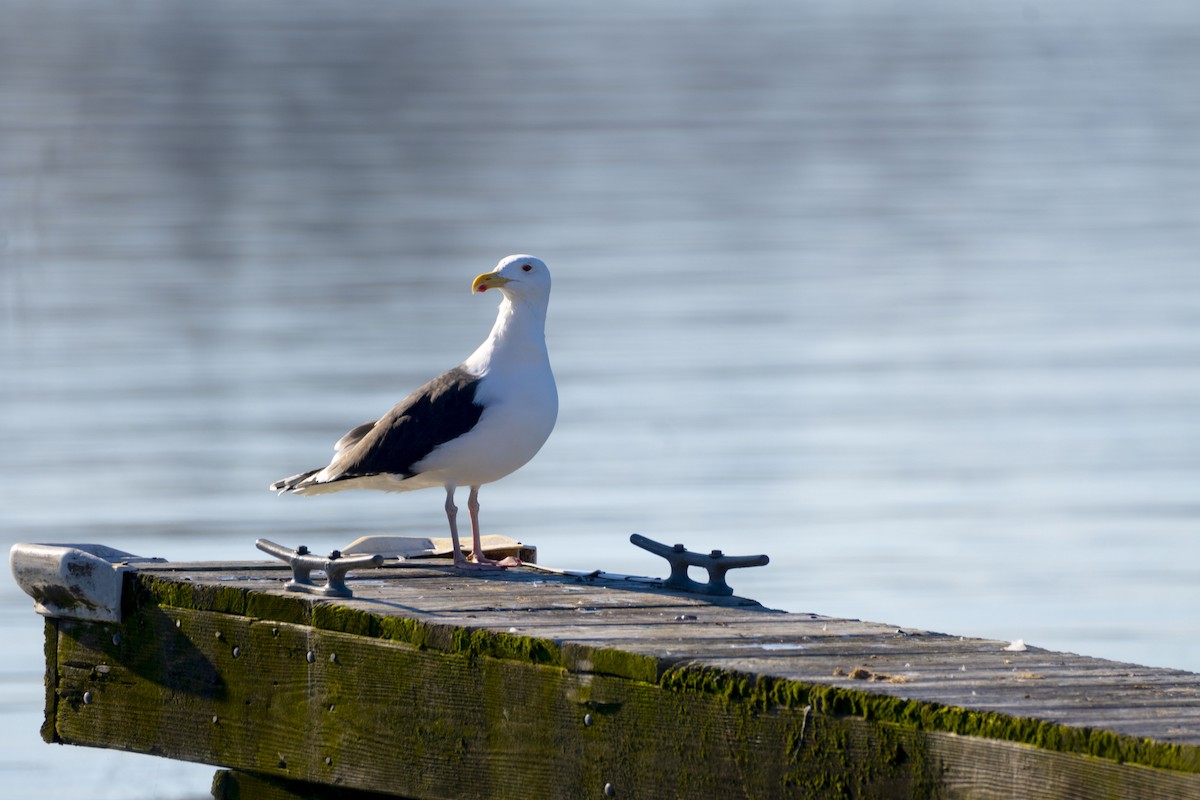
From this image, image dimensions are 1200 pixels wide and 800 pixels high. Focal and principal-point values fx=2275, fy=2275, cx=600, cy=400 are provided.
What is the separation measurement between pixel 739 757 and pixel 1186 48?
162 ft

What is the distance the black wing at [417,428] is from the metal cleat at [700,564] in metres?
0.94

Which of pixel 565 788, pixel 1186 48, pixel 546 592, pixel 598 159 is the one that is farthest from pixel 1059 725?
pixel 1186 48

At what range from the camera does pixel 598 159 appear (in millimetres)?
35875

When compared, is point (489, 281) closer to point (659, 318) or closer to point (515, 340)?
point (515, 340)

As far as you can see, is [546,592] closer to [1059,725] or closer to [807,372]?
[1059,725]

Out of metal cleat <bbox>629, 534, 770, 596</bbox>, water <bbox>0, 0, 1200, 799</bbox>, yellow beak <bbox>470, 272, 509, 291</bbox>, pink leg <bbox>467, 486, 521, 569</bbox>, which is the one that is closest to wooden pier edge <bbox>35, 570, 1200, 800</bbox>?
metal cleat <bbox>629, 534, 770, 596</bbox>

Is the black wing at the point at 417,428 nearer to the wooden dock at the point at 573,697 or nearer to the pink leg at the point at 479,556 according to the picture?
the pink leg at the point at 479,556

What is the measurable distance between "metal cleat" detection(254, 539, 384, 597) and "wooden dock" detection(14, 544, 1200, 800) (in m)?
0.07

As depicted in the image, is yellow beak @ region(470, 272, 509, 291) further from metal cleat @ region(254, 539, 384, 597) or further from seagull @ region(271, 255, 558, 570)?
metal cleat @ region(254, 539, 384, 597)

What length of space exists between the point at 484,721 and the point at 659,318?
1495 centimetres

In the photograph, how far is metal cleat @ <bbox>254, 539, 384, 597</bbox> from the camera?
6.21m

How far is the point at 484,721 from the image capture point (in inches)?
227

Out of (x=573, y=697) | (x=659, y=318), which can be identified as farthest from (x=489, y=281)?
(x=659, y=318)

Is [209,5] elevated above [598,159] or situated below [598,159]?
above
